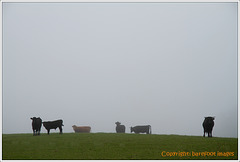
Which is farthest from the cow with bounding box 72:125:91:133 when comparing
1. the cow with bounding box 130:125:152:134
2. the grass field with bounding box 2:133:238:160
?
the grass field with bounding box 2:133:238:160

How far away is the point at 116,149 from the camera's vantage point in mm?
19703

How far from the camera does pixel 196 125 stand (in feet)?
328

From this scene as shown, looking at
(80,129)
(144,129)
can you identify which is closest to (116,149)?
(144,129)

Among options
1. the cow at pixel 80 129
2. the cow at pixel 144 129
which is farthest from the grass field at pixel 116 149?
the cow at pixel 80 129

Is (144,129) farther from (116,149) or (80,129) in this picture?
(116,149)

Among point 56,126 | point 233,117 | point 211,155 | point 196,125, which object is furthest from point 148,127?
point 233,117

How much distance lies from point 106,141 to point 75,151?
3572 millimetres

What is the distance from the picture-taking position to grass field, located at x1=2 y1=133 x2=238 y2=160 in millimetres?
18391

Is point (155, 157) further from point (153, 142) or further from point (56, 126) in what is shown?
point (56, 126)

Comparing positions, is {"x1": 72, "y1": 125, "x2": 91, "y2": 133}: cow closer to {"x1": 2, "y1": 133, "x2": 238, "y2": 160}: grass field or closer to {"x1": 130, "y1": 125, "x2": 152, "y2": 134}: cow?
{"x1": 130, "y1": 125, "x2": 152, "y2": 134}: cow

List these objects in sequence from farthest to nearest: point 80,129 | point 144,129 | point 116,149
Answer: point 80,129
point 144,129
point 116,149

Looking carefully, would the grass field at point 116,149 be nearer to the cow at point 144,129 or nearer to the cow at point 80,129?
the cow at point 144,129

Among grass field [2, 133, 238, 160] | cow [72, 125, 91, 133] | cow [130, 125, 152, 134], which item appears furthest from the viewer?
cow [72, 125, 91, 133]

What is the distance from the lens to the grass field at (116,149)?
724 inches
